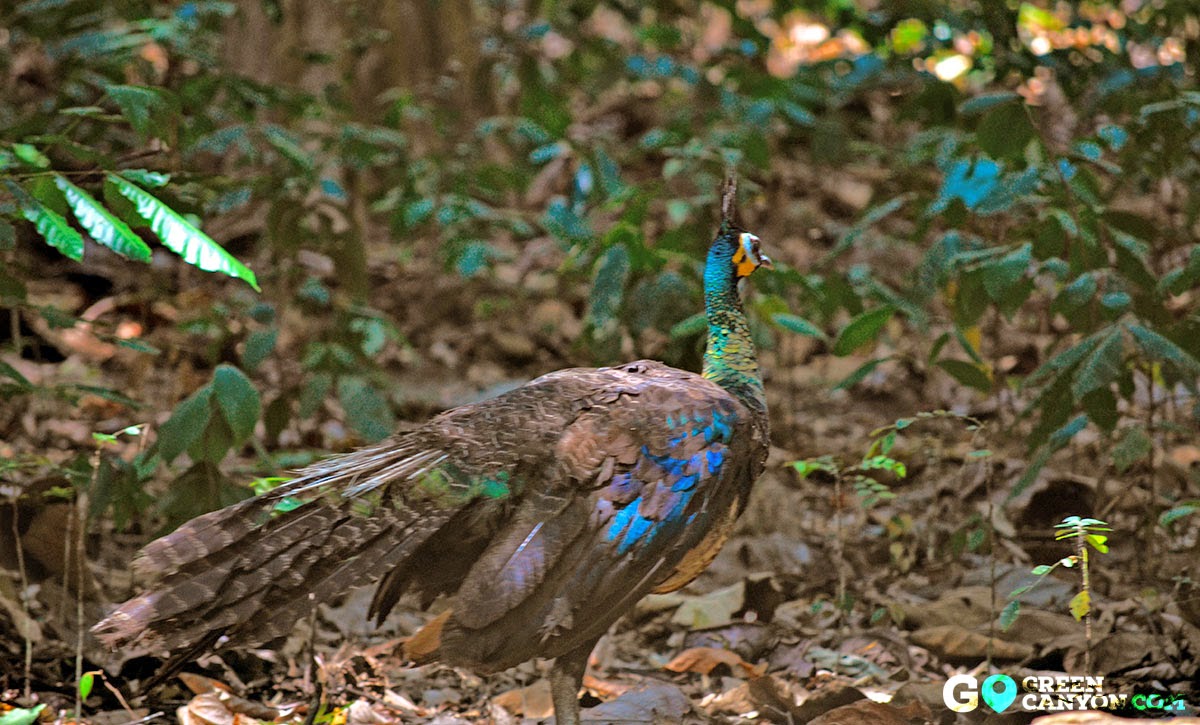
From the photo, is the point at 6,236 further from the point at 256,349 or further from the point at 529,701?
the point at 529,701

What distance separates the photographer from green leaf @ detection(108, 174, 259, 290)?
3.21m

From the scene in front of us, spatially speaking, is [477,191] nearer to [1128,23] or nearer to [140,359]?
[140,359]

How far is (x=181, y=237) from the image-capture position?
325cm

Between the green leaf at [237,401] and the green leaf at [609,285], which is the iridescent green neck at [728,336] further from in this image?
the green leaf at [237,401]

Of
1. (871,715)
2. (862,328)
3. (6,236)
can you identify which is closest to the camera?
(6,236)

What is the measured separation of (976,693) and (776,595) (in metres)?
1.24

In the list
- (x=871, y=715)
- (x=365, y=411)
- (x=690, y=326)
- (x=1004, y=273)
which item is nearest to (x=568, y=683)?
(x=871, y=715)

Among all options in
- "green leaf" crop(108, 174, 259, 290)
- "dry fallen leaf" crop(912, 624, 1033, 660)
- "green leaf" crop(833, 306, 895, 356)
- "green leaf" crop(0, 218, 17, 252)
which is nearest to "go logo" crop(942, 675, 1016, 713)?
"dry fallen leaf" crop(912, 624, 1033, 660)

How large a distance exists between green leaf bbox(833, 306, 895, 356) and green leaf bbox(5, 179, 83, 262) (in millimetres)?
2778

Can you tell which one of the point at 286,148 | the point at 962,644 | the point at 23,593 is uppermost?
the point at 286,148

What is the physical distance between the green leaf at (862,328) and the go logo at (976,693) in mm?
1432

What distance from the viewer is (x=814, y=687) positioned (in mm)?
4242

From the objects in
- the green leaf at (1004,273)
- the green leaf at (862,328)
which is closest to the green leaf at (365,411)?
the green leaf at (862,328)

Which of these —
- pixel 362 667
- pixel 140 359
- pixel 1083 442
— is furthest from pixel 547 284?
pixel 362 667
